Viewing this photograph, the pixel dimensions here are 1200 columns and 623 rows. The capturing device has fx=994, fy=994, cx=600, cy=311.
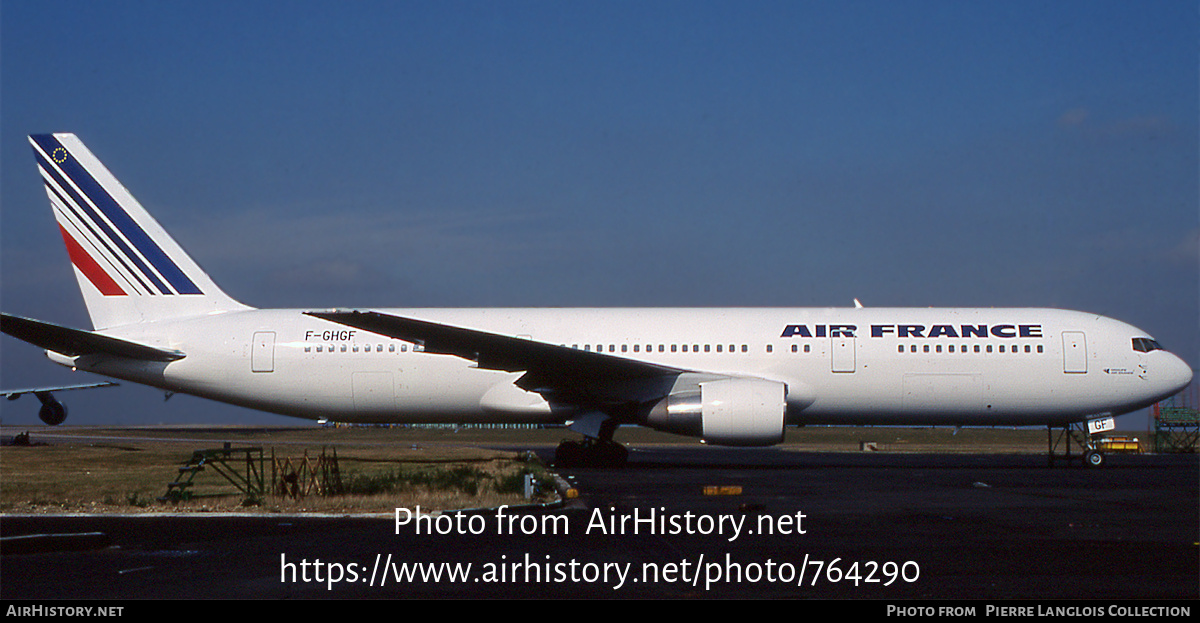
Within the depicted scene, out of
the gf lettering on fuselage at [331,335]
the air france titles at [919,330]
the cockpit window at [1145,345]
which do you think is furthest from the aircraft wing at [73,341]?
the cockpit window at [1145,345]

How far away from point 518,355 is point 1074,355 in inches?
452

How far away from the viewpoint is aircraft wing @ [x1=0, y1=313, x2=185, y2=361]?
19.2m

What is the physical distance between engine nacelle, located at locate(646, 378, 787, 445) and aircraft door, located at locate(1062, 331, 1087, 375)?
633 cm

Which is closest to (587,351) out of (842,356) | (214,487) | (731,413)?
(731,413)

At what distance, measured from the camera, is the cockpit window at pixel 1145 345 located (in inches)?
821

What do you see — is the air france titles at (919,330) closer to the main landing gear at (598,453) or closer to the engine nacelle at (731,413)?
the engine nacelle at (731,413)

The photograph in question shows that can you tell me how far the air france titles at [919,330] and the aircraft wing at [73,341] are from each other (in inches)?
525

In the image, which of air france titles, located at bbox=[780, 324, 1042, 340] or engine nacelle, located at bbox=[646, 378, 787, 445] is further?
air france titles, located at bbox=[780, 324, 1042, 340]

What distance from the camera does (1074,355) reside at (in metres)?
20.5

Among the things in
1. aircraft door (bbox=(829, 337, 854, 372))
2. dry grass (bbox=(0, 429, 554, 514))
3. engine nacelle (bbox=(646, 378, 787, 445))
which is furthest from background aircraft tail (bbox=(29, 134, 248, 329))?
aircraft door (bbox=(829, 337, 854, 372))

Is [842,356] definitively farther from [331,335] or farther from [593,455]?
[331,335]

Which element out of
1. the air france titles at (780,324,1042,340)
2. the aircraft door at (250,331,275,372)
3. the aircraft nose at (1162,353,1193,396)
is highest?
the air france titles at (780,324,1042,340)

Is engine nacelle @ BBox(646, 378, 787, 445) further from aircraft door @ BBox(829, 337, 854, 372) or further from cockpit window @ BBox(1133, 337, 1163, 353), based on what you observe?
cockpit window @ BBox(1133, 337, 1163, 353)
